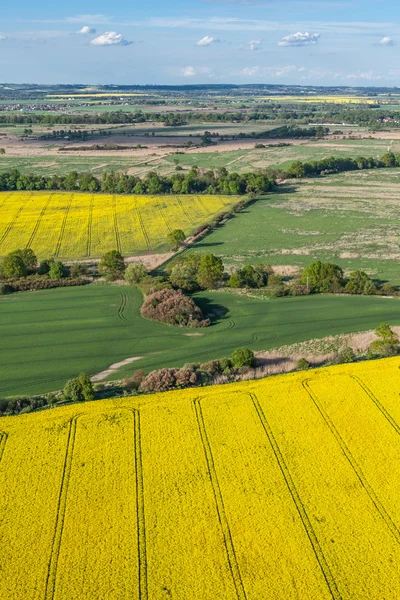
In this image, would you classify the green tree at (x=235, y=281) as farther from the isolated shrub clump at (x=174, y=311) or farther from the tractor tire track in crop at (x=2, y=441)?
the tractor tire track in crop at (x=2, y=441)

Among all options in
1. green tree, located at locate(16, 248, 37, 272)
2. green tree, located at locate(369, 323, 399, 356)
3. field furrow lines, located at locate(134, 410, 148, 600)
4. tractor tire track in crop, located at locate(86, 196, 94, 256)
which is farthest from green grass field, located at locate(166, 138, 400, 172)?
field furrow lines, located at locate(134, 410, 148, 600)

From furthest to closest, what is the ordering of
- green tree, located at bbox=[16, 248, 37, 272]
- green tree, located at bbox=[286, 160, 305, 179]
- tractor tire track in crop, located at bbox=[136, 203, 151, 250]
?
green tree, located at bbox=[286, 160, 305, 179]
tractor tire track in crop, located at bbox=[136, 203, 151, 250]
green tree, located at bbox=[16, 248, 37, 272]

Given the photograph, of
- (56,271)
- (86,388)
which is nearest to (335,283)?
(56,271)

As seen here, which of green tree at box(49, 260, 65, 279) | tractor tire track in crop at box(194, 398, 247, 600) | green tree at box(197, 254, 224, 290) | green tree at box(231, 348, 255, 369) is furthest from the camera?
green tree at box(49, 260, 65, 279)

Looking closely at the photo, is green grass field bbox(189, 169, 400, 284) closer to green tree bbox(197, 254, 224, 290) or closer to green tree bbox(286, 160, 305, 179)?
green tree bbox(286, 160, 305, 179)

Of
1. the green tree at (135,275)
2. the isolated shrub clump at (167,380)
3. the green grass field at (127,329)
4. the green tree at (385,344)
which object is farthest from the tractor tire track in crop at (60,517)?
the green tree at (135,275)

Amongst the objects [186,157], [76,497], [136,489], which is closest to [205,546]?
[136,489]

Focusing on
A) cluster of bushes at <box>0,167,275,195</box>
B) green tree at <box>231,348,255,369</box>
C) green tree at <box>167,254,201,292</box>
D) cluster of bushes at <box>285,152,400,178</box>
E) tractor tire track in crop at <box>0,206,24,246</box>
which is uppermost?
cluster of bushes at <box>285,152,400,178</box>

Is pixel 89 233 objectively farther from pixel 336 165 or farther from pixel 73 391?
pixel 336 165
